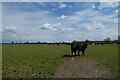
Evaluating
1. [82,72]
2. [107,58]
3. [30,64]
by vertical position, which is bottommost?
[82,72]

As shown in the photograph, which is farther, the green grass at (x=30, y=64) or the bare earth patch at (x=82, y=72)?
the green grass at (x=30, y=64)

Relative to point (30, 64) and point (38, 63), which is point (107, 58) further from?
point (30, 64)

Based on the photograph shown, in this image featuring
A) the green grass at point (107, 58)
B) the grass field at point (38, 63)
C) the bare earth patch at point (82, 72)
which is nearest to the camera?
the bare earth patch at point (82, 72)

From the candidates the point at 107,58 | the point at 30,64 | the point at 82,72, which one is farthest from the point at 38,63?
the point at 107,58

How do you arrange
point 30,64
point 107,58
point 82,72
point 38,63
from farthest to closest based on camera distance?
point 107,58
point 38,63
point 30,64
point 82,72

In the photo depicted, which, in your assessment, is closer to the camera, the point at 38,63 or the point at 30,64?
the point at 30,64

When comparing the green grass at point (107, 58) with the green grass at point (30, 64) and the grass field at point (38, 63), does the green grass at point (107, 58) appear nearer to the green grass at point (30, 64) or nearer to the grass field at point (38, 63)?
the grass field at point (38, 63)

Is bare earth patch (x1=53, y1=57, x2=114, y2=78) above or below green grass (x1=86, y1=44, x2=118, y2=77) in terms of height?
below

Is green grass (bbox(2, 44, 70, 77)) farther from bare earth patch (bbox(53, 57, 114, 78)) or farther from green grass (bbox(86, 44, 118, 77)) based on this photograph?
green grass (bbox(86, 44, 118, 77))

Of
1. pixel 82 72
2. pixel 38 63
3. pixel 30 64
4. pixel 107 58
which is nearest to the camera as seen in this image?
pixel 82 72

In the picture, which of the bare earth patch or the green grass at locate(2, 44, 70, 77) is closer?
the bare earth patch

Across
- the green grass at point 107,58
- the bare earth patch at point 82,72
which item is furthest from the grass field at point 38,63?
the bare earth patch at point 82,72

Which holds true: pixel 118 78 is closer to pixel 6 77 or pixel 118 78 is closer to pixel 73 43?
pixel 6 77

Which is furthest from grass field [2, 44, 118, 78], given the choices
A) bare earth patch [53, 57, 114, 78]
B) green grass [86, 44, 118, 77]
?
bare earth patch [53, 57, 114, 78]
